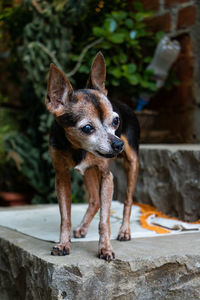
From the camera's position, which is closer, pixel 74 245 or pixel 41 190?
pixel 74 245

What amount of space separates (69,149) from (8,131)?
3.04 metres

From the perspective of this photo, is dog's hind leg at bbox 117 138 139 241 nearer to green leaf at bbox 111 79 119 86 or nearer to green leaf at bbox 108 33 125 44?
green leaf at bbox 111 79 119 86

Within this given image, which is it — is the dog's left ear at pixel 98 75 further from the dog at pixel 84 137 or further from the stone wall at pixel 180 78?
the stone wall at pixel 180 78

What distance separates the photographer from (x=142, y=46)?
4.29 meters

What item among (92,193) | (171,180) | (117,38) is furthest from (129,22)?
(92,193)

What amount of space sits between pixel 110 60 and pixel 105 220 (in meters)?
2.42

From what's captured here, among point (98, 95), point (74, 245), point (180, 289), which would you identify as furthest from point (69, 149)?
point (180, 289)

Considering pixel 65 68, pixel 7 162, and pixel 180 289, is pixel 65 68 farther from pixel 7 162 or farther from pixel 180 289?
pixel 180 289

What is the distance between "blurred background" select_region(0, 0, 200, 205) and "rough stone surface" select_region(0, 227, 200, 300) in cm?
199

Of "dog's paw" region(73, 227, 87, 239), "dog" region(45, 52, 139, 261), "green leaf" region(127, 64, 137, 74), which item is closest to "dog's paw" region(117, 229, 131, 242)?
"dog" region(45, 52, 139, 261)

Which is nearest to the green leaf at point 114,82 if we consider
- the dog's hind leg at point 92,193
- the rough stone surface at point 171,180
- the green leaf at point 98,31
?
the green leaf at point 98,31

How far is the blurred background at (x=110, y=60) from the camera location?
151 inches

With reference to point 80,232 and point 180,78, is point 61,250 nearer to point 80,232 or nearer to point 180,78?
A: point 80,232

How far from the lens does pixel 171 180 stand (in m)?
3.04
